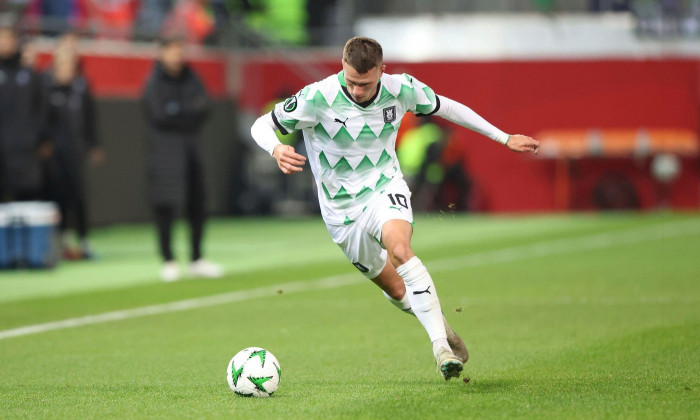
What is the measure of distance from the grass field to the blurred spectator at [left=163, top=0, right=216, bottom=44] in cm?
787

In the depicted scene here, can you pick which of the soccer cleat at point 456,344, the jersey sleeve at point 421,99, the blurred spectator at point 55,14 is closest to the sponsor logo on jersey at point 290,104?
the jersey sleeve at point 421,99

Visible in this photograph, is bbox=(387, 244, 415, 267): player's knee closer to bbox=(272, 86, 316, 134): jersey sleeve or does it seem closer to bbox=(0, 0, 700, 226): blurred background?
bbox=(272, 86, 316, 134): jersey sleeve

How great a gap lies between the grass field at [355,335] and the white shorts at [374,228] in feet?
0.89

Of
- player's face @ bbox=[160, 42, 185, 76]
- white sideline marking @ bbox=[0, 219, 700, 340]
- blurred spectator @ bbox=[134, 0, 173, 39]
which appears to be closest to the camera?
white sideline marking @ bbox=[0, 219, 700, 340]

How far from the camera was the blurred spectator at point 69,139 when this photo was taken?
54.5 ft

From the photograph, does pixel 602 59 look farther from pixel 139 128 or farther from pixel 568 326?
pixel 568 326

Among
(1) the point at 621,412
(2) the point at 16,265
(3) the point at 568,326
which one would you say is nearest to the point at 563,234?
(2) the point at 16,265

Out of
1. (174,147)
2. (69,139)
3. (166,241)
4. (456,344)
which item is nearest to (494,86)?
(69,139)

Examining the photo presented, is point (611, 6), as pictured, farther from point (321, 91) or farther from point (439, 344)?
point (439, 344)

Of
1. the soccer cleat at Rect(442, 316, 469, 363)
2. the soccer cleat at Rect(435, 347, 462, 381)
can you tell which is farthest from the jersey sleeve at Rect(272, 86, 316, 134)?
the soccer cleat at Rect(435, 347, 462, 381)

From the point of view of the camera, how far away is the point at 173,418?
Answer: 6.23 m

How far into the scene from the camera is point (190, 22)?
25688 millimetres

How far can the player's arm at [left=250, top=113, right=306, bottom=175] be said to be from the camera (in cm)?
707

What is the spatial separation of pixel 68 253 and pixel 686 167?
569 inches
